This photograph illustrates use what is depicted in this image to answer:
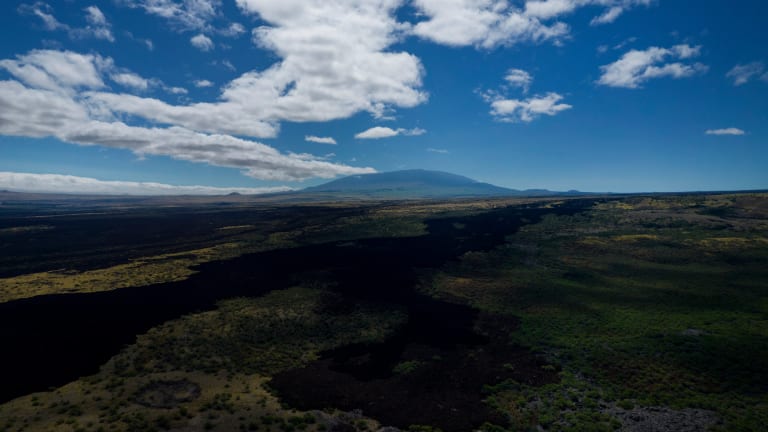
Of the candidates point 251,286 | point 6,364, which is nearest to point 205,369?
point 6,364

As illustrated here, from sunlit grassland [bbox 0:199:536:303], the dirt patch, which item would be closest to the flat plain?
the dirt patch

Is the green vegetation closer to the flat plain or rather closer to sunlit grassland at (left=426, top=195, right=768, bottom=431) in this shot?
the flat plain

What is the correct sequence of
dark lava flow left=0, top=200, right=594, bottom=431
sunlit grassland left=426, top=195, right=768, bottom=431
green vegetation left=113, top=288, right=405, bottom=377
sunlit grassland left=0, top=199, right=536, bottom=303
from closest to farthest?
sunlit grassland left=426, top=195, right=768, bottom=431 < dark lava flow left=0, top=200, right=594, bottom=431 < green vegetation left=113, top=288, right=405, bottom=377 < sunlit grassland left=0, top=199, right=536, bottom=303

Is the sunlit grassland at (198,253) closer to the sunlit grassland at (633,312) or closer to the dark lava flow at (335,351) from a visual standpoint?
the dark lava flow at (335,351)

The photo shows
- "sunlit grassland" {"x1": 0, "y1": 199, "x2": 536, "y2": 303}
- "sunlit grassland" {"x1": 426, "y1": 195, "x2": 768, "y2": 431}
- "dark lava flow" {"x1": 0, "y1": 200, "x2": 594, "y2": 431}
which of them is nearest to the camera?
"sunlit grassland" {"x1": 426, "y1": 195, "x2": 768, "y2": 431}

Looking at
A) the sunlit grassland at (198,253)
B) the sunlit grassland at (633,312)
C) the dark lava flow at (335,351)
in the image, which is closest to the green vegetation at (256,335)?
the dark lava flow at (335,351)

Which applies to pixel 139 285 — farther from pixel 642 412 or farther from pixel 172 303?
pixel 642 412

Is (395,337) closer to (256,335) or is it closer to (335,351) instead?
(335,351)
